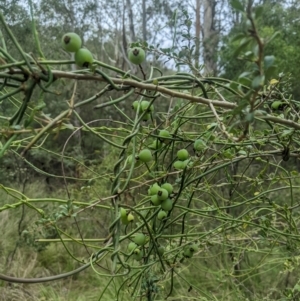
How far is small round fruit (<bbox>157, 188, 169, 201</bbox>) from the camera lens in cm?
62

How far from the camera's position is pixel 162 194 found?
62 cm

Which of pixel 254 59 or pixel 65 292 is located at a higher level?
pixel 254 59

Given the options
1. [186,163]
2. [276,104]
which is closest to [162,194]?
[186,163]

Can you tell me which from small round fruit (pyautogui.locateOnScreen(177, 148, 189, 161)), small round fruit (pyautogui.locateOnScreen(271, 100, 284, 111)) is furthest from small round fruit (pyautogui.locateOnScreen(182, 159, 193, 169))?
small round fruit (pyautogui.locateOnScreen(271, 100, 284, 111))

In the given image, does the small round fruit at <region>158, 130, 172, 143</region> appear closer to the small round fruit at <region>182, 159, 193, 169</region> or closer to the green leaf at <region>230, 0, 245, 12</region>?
the small round fruit at <region>182, 159, 193, 169</region>

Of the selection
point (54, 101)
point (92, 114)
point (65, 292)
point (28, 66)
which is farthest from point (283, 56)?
point (28, 66)

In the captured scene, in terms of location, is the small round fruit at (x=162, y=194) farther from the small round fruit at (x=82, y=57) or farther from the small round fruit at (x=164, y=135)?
the small round fruit at (x=82, y=57)

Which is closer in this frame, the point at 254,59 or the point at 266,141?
the point at 254,59

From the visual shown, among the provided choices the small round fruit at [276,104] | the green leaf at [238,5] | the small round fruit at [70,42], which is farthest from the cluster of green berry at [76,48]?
the small round fruit at [276,104]

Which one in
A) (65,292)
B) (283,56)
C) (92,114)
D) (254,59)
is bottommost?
(65,292)

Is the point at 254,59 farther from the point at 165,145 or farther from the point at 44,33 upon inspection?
the point at 44,33

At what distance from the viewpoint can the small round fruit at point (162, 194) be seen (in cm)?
62

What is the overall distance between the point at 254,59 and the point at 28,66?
194 mm

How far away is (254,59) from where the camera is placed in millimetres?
410
